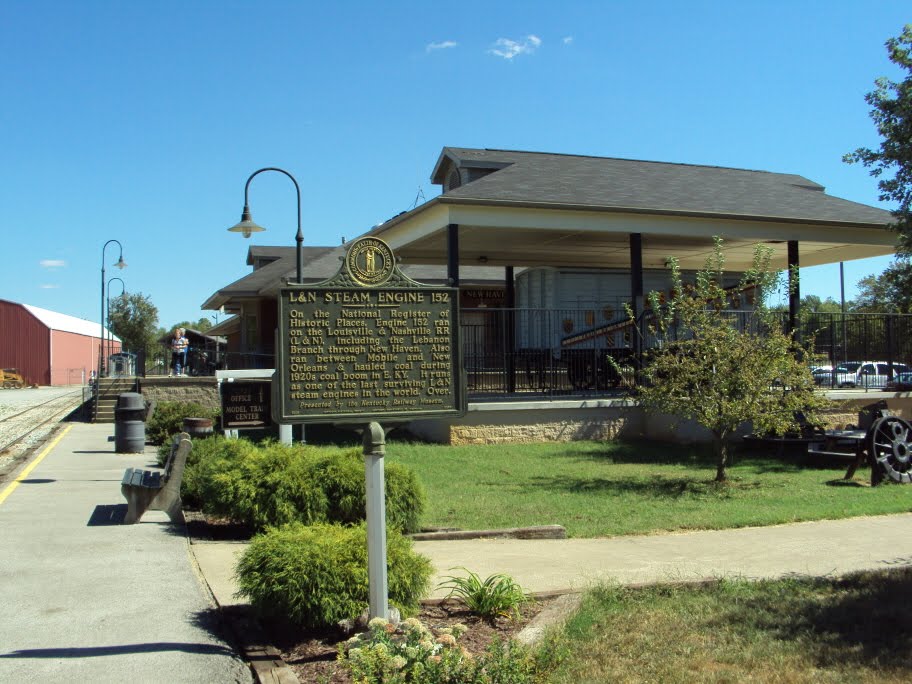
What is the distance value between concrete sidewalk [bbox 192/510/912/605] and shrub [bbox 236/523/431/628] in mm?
746

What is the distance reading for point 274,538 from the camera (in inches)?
227

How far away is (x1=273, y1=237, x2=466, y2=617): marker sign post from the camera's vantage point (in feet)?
17.5

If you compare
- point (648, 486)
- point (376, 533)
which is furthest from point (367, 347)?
point (648, 486)

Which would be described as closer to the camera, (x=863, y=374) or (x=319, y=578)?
(x=319, y=578)

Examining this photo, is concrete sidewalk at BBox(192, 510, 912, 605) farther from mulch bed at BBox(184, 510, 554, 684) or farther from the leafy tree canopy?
the leafy tree canopy

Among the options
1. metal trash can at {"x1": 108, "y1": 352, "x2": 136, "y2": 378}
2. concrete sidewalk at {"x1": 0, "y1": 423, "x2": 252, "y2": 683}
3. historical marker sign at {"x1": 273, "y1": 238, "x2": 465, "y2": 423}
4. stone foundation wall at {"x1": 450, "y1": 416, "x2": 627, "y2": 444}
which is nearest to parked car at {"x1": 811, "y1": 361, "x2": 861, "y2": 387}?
stone foundation wall at {"x1": 450, "y1": 416, "x2": 627, "y2": 444}

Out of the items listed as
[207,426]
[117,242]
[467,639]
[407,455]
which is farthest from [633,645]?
[117,242]

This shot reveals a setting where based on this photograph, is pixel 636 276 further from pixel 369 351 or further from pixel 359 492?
Answer: pixel 369 351

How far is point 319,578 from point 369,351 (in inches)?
57.5

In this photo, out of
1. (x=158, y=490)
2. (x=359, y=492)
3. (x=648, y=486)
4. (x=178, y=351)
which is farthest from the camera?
(x=178, y=351)

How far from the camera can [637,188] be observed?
19156 millimetres

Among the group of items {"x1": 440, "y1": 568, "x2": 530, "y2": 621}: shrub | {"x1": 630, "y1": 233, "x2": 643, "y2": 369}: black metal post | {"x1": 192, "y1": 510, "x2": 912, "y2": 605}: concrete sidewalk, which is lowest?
{"x1": 192, "y1": 510, "x2": 912, "y2": 605}: concrete sidewalk

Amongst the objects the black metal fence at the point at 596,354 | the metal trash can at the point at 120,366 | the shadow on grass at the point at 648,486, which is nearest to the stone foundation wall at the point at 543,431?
the black metal fence at the point at 596,354

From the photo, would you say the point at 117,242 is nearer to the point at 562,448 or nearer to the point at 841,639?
the point at 562,448
